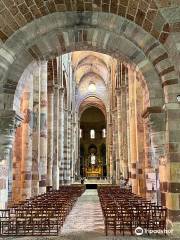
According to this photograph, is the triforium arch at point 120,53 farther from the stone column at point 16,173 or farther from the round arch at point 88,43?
the stone column at point 16,173

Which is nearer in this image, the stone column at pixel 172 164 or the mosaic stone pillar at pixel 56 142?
the stone column at pixel 172 164

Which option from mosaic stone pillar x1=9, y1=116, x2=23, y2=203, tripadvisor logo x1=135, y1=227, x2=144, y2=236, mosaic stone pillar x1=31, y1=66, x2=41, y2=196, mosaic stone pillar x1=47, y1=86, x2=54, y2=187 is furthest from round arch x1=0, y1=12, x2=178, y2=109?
mosaic stone pillar x1=47, y1=86, x2=54, y2=187

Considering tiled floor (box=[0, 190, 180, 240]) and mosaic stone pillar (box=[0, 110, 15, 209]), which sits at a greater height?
mosaic stone pillar (box=[0, 110, 15, 209])

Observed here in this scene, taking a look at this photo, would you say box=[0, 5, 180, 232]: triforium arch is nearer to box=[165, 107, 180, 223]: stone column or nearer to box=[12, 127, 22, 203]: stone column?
box=[165, 107, 180, 223]: stone column

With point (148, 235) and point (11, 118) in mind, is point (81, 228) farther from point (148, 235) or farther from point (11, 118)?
point (11, 118)

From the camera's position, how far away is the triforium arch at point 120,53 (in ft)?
32.3

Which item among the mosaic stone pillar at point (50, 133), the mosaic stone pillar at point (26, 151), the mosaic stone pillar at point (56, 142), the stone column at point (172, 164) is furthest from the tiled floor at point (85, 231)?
the mosaic stone pillar at point (56, 142)

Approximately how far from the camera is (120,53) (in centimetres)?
1172

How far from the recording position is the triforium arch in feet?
32.3

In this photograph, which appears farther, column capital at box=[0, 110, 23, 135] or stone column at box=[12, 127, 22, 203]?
stone column at box=[12, 127, 22, 203]

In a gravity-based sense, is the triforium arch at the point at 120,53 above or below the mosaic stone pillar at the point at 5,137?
above

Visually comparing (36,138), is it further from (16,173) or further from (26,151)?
(16,173)

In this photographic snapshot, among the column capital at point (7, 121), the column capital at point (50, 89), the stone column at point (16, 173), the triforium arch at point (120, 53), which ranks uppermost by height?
the column capital at point (50, 89)

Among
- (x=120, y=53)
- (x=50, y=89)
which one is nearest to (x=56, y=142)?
(x=50, y=89)
